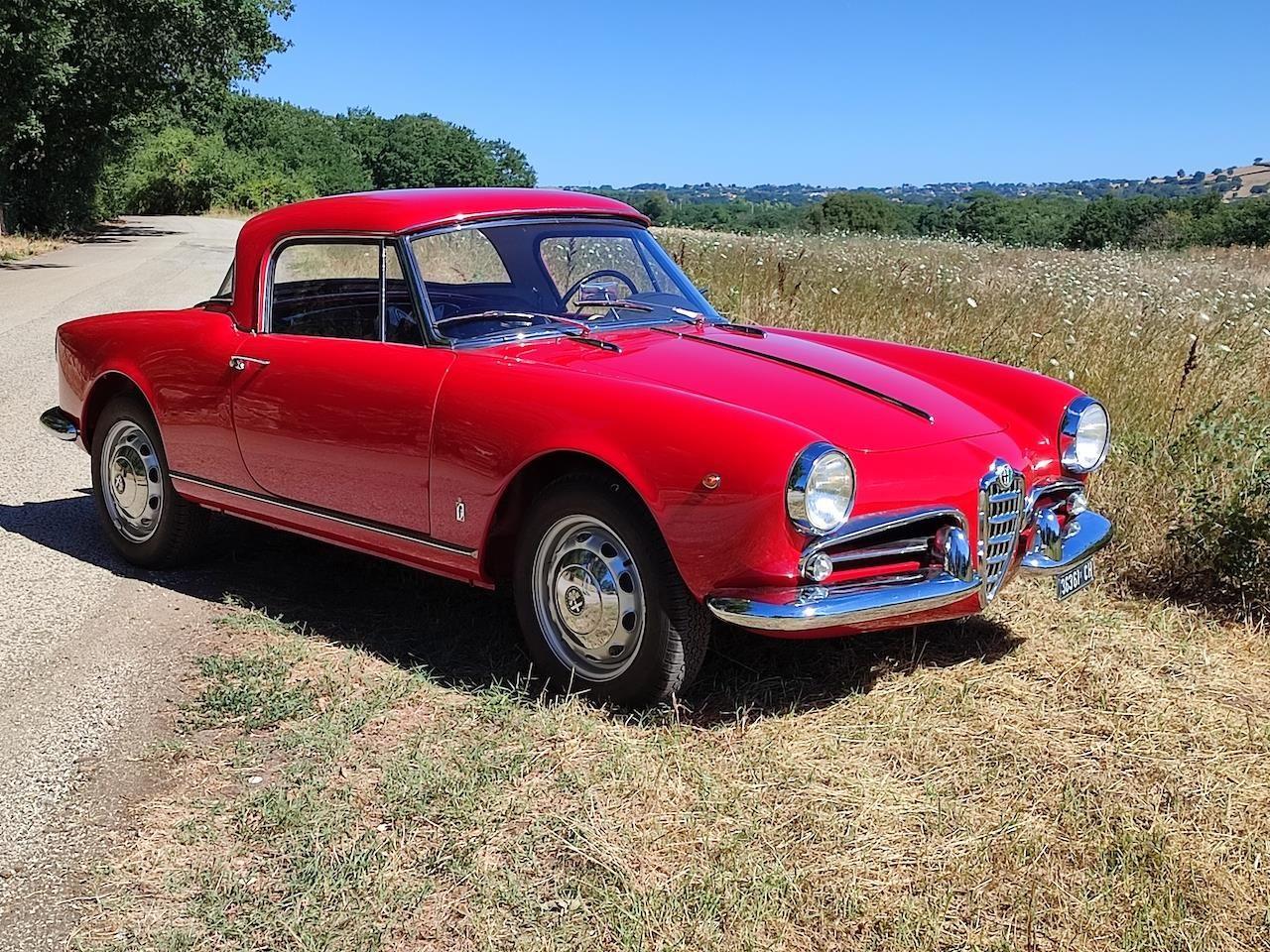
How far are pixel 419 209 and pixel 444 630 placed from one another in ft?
5.14

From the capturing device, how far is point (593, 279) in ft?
15.0

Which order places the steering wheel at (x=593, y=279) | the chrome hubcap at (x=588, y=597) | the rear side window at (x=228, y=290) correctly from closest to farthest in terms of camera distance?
the chrome hubcap at (x=588, y=597) → the steering wheel at (x=593, y=279) → the rear side window at (x=228, y=290)

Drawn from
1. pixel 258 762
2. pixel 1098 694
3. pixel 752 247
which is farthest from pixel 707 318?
pixel 752 247

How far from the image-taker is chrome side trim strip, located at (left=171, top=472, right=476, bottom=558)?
3.95m

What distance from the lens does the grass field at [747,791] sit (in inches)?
104

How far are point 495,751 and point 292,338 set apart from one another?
1932 mm

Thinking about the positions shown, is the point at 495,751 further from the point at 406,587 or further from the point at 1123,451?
the point at 1123,451

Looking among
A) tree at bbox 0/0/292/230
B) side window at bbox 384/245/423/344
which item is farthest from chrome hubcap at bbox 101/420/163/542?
tree at bbox 0/0/292/230

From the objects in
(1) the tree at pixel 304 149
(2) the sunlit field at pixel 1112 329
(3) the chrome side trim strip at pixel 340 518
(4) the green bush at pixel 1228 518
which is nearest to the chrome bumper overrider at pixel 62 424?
(3) the chrome side trim strip at pixel 340 518

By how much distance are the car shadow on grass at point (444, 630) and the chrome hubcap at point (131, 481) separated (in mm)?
201

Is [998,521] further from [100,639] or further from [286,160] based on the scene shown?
[286,160]

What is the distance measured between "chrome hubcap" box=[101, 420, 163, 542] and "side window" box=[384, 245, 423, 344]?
1480 mm

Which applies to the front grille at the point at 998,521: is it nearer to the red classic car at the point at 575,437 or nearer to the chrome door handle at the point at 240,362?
the red classic car at the point at 575,437

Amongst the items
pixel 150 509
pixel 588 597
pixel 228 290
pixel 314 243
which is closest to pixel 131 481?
pixel 150 509
